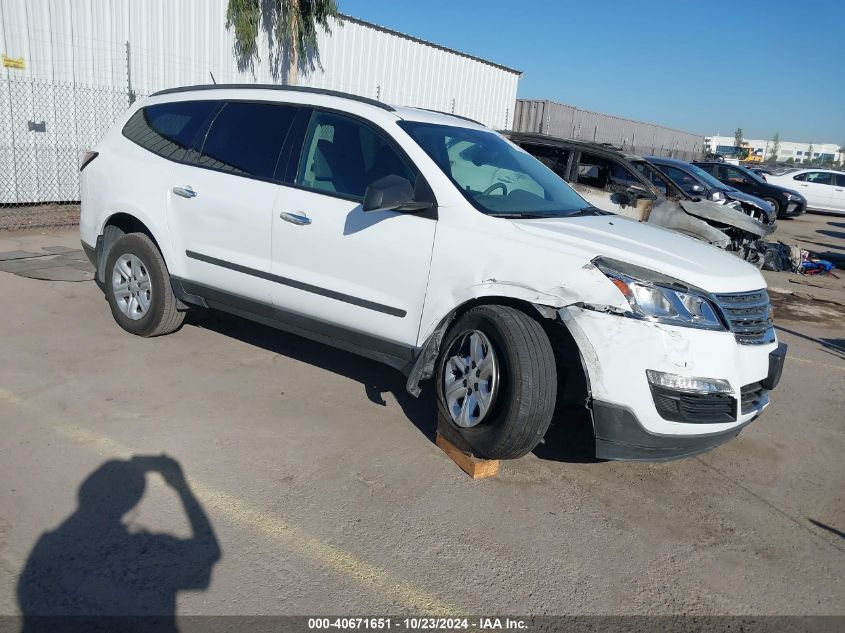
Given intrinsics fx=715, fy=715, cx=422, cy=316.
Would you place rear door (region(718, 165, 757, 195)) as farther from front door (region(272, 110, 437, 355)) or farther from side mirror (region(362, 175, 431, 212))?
side mirror (region(362, 175, 431, 212))

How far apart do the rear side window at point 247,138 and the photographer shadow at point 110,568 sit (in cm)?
231

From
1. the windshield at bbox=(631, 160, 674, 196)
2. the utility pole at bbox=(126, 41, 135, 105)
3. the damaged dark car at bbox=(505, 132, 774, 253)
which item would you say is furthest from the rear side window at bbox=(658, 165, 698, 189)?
the utility pole at bbox=(126, 41, 135, 105)

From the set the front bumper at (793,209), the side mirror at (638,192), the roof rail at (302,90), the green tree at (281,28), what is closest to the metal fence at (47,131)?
the green tree at (281,28)

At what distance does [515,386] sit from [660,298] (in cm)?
82

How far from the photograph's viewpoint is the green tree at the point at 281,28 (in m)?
14.2

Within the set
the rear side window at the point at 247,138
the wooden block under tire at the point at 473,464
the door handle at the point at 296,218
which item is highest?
the rear side window at the point at 247,138

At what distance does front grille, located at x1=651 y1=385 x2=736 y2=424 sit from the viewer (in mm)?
3404

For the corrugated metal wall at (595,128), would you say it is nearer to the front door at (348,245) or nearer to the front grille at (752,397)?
the front door at (348,245)

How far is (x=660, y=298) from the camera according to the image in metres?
3.46

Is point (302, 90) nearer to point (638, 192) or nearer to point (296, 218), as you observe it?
point (296, 218)

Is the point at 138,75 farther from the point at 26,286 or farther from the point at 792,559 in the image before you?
the point at 792,559

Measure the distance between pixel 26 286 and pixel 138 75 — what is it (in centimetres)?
745

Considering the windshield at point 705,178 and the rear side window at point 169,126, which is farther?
the windshield at point 705,178

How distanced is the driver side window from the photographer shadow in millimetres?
2051
